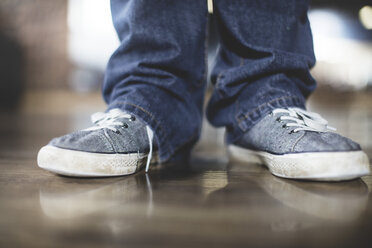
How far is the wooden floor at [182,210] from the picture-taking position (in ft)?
0.97

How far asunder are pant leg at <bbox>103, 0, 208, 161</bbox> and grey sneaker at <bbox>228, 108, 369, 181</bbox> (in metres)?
0.18

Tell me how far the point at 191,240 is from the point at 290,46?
494mm

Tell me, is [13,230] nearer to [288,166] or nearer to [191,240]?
[191,240]

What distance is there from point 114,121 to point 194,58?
0.78 feet

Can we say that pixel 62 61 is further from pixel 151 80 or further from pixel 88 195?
pixel 88 195

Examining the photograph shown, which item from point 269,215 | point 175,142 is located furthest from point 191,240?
point 175,142

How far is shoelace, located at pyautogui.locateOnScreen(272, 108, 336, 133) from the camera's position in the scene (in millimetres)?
526

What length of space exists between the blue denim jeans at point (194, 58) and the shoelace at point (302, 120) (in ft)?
0.11

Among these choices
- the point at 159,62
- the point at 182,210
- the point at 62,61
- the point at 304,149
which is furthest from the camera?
the point at 62,61

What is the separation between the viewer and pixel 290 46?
638 mm

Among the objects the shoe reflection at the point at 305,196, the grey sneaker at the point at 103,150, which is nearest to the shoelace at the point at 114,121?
the grey sneaker at the point at 103,150

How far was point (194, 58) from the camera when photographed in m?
0.67

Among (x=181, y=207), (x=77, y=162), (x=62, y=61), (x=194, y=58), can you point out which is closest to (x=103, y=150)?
(x=77, y=162)

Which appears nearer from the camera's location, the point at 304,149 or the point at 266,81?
the point at 304,149
